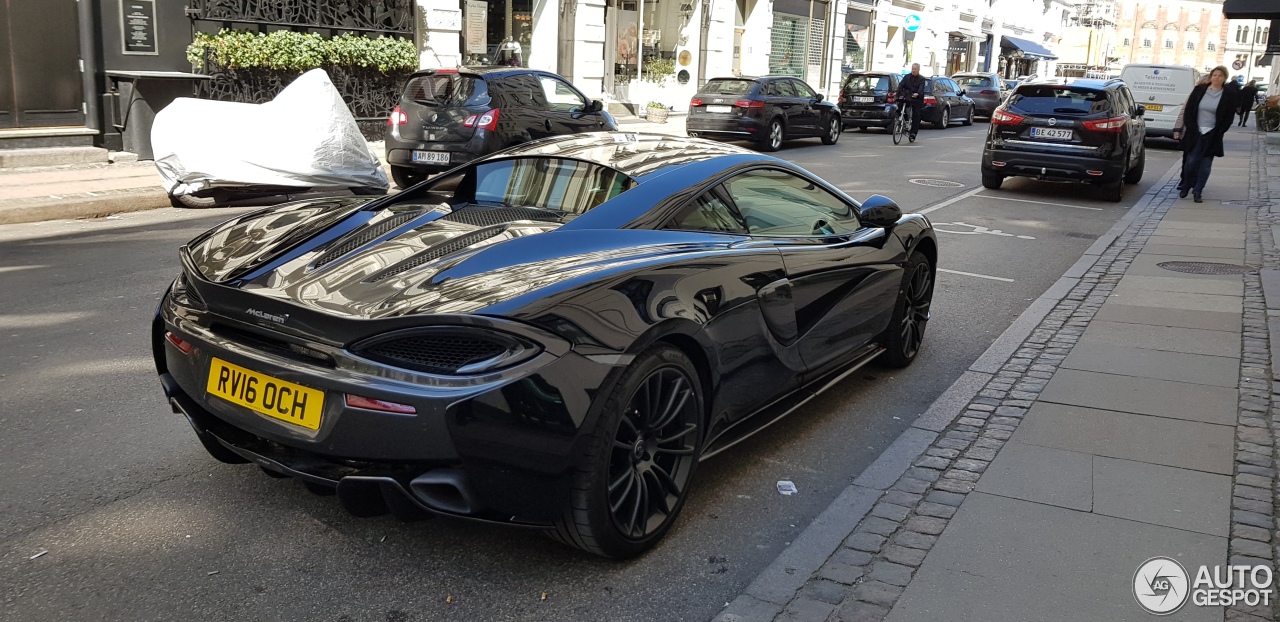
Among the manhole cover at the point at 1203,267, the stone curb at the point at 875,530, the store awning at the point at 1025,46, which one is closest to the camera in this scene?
the stone curb at the point at 875,530

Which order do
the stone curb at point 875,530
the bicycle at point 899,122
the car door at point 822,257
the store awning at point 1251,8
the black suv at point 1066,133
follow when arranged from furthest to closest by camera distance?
the bicycle at point 899,122 → the store awning at point 1251,8 → the black suv at point 1066,133 → the car door at point 822,257 → the stone curb at point 875,530

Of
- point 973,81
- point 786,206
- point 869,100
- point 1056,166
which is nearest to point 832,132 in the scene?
point 869,100

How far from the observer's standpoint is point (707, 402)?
3.76 metres

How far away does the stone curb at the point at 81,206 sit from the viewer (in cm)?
984

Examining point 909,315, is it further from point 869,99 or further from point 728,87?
point 869,99

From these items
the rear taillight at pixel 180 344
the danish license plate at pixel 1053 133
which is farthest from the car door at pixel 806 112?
the rear taillight at pixel 180 344

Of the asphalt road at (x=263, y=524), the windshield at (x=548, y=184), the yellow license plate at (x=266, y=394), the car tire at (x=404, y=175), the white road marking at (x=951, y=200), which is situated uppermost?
the windshield at (x=548, y=184)

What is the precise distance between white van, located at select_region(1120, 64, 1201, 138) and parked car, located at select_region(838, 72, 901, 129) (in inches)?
220

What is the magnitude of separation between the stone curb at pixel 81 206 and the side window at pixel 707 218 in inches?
324

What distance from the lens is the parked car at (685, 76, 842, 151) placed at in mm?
20156

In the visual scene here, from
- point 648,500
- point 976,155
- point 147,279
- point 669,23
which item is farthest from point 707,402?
point 669,23

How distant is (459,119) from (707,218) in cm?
888

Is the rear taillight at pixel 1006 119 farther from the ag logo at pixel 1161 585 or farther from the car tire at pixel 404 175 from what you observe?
the ag logo at pixel 1161 585

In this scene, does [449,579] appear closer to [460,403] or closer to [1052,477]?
[460,403]
